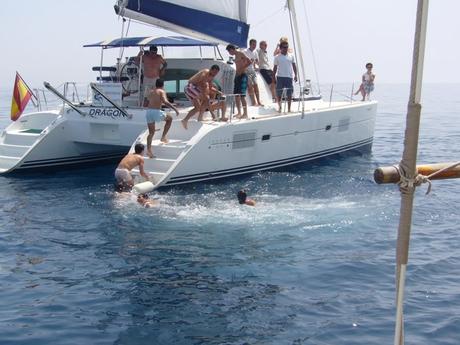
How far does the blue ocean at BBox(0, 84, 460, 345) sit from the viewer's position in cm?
557

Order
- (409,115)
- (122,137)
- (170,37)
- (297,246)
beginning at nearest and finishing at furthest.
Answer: (409,115)
(297,246)
(122,137)
(170,37)

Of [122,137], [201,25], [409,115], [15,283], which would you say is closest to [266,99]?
[201,25]

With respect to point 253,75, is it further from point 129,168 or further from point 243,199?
point 243,199

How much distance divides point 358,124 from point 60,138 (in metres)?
7.38

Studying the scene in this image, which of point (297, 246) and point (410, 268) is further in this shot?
point (297, 246)

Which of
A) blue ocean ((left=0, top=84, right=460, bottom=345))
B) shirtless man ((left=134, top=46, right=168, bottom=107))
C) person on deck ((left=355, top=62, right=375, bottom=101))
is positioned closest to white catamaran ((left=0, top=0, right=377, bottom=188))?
shirtless man ((left=134, top=46, right=168, bottom=107))

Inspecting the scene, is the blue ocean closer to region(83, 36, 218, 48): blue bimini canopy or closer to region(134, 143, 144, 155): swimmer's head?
region(134, 143, 144, 155): swimmer's head

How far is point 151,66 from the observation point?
1282 centimetres

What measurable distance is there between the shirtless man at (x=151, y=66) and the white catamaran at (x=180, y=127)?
8.0 inches

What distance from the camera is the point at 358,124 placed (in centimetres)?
1569

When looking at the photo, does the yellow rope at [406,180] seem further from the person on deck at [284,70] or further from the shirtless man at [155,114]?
the person on deck at [284,70]

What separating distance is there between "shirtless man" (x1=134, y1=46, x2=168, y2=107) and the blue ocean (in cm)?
243

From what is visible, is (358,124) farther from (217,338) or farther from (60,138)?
(217,338)

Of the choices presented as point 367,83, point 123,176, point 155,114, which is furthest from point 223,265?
point 367,83
